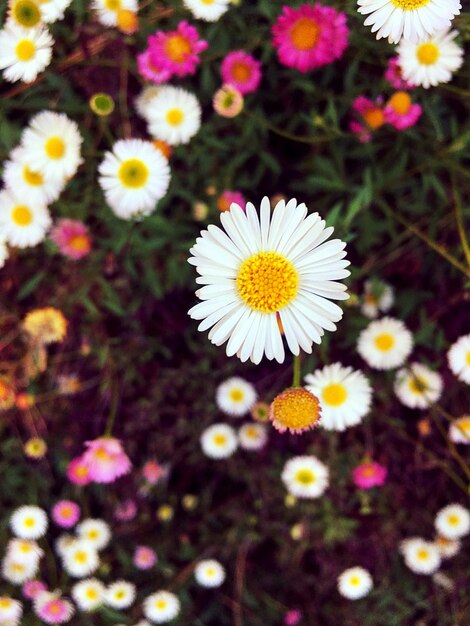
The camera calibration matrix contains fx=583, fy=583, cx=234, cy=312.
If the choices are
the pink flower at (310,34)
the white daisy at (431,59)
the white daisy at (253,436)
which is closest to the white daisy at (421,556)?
the white daisy at (253,436)

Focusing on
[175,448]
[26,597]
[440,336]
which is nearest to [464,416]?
[440,336]

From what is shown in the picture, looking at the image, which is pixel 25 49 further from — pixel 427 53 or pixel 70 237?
pixel 427 53

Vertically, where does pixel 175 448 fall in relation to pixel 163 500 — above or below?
above

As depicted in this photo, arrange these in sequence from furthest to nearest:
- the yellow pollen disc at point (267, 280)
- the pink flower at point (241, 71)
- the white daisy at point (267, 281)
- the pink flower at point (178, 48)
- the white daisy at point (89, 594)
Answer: the white daisy at point (89, 594), the pink flower at point (241, 71), the pink flower at point (178, 48), the yellow pollen disc at point (267, 280), the white daisy at point (267, 281)

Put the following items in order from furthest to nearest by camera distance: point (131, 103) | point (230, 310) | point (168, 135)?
point (131, 103)
point (168, 135)
point (230, 310)

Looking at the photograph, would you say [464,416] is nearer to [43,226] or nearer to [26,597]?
[43,226]

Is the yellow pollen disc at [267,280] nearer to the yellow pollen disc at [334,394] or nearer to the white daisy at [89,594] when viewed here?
the yellow pollen disc at [334,394]
